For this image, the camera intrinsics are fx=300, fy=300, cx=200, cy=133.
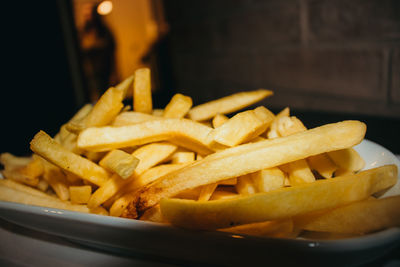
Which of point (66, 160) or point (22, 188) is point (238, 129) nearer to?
point (66, 160)

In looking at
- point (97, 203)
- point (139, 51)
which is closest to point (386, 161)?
point (97, 203)

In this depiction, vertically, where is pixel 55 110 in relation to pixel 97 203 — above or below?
below

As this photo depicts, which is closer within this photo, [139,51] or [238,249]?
[238,249]

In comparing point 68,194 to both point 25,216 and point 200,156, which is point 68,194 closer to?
point 25,216

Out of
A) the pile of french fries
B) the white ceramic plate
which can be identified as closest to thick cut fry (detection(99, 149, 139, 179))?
the pile of french fries

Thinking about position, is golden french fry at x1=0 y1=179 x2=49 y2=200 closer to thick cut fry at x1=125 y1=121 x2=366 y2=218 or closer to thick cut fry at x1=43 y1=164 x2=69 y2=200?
thick cut fry at x1=43 y1=164 x2=69 y2=200

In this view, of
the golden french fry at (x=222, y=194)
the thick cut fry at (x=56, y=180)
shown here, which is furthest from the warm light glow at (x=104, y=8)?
the golden french fry at (x=222, y=194)
